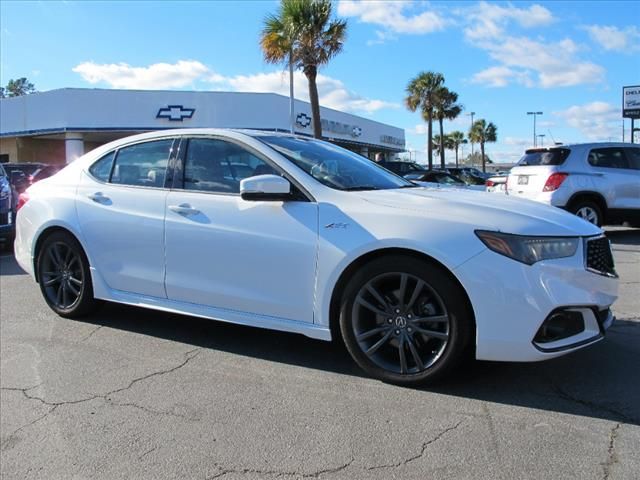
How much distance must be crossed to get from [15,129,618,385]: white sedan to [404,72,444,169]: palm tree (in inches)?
1512

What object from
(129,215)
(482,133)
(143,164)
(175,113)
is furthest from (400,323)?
(482,133)

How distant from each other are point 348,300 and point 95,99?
2848 centimetres

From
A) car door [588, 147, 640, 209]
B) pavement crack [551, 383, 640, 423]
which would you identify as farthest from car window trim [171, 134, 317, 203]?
car door [588, 147, 640, 209]

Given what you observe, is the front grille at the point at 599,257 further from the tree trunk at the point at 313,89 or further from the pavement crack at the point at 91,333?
the tree trunk at the point at 313,89

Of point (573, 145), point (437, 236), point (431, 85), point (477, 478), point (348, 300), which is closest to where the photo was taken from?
point (477, 478)

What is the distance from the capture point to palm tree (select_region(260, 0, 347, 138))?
18.8 metres

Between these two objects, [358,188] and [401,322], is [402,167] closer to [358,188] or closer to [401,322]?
[358,188]

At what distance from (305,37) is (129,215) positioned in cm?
1573

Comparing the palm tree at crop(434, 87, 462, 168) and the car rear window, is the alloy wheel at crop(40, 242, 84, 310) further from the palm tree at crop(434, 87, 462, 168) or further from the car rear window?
the palm tree at crop(434, 87, 462, 168)

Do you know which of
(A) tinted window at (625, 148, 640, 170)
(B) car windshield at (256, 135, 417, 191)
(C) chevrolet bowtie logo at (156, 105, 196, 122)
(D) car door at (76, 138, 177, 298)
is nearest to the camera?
(B) car windshield at (256, 135, 417, 191)

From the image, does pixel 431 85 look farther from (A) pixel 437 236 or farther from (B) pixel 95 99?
(A) pixel 437 236

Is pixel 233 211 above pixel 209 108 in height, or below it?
below

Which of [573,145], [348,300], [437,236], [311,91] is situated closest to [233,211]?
[348,300]

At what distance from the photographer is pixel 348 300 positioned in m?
3.56
